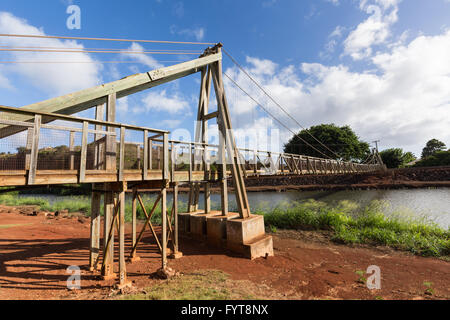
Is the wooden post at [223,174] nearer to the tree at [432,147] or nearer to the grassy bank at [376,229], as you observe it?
the grassy bank at [376,229]

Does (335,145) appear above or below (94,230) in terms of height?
above

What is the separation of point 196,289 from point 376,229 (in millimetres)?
8672

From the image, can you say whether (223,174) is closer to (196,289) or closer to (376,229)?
(196,289)

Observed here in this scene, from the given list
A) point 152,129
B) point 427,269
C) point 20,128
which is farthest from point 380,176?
point 20,128

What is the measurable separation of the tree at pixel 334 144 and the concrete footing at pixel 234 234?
34654mm

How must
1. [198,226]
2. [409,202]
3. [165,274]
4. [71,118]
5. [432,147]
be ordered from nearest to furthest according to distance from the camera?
1. [71,118]
2. [165,274]
3. [198,226]
4. [409,202]
5. [432,147]

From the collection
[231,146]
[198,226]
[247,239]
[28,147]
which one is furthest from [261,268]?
[28,147]

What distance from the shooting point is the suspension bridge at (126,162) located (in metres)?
3.53

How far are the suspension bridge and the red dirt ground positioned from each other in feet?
1.64

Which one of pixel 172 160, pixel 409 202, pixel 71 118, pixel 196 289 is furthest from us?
pixel 409 202

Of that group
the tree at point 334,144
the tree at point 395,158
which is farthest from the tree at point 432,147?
the tree at point 334,144

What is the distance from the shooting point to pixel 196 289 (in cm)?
401

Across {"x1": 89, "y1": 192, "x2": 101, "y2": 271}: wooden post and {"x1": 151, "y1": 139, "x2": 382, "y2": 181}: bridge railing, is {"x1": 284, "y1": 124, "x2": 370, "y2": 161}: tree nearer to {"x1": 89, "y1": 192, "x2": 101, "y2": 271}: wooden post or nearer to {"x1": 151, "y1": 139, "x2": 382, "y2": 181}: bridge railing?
{"x1": 151, "y1": 139, "x2": 382, "y2": 181}: bridge railing
